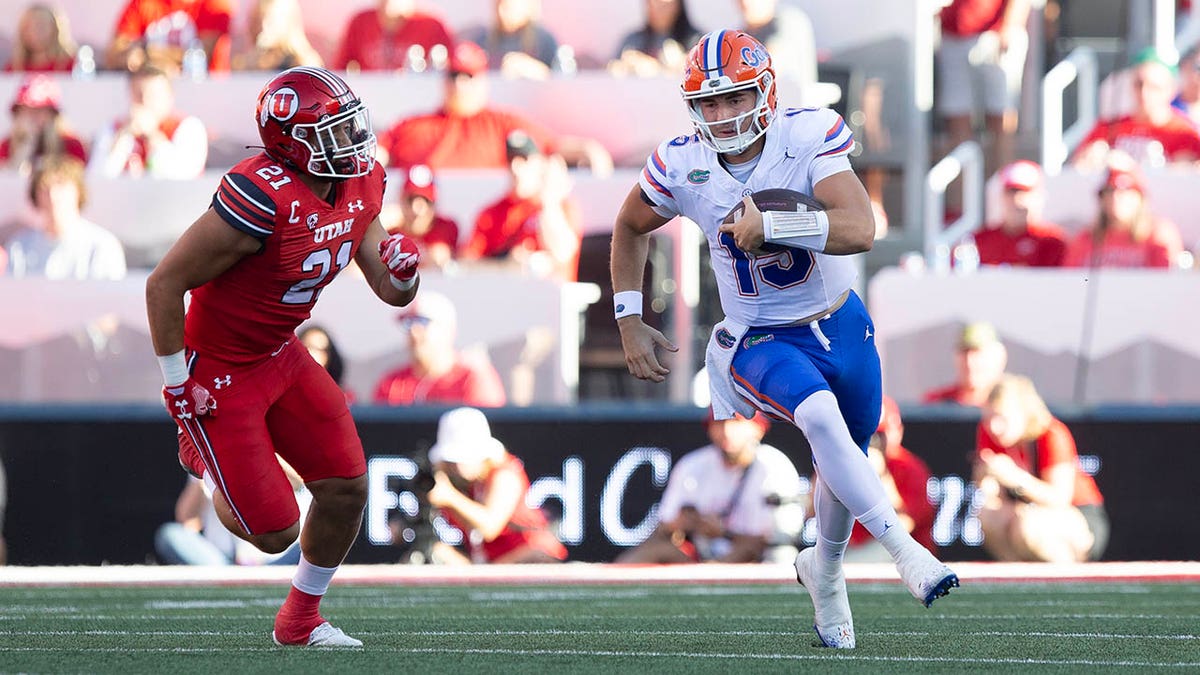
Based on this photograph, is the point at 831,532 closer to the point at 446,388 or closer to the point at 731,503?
the point at 731,503

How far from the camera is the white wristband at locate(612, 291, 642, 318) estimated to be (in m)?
6.22

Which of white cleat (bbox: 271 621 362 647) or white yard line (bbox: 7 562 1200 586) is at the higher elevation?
white cleat (bbox: 271 621 362 647)

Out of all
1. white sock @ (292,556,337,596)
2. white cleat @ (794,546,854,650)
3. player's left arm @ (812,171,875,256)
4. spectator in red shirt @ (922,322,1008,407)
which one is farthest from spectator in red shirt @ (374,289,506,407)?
player's left arm @ (812,171,875,256)

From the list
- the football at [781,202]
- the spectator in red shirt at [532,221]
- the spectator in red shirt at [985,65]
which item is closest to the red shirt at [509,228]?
the spectator in red shirt at [532,221]

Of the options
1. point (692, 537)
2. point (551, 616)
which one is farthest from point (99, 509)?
point (551, 616)

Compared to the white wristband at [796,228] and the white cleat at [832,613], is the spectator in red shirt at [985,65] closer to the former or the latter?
the white cleat at [832,613]

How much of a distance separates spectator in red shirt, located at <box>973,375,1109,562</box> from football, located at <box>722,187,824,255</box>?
493cm

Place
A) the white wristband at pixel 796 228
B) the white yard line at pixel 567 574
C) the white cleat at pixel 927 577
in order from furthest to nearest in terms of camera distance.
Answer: the white yard line at pixel 567 574, the white wristband at pixel 796 228, the white cleat at pixel 927 577

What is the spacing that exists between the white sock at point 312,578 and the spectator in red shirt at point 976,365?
5.48 m

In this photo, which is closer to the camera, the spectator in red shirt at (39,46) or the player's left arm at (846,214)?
the player's left arm at (846,214)

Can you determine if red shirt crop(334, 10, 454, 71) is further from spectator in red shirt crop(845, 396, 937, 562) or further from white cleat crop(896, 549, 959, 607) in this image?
white cleat crop(896, 549, 959, 607)

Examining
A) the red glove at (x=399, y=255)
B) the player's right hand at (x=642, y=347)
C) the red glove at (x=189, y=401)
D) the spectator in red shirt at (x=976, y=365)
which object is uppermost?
the red glove at (x=399, y=255)

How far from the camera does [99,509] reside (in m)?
10.5

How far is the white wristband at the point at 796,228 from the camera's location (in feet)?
17.9
